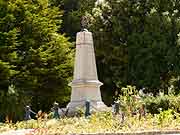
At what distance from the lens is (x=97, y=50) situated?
35.8 meters

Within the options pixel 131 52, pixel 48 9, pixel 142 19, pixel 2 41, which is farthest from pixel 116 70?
pixel 2 41

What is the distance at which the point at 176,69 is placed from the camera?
32.4 metres

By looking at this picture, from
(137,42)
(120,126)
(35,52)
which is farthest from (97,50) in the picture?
(120,126)

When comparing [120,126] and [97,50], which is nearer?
[120,126]

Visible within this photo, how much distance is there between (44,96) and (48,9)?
6.34 meters

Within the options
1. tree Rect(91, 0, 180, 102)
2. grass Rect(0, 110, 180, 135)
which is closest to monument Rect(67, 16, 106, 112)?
grass Rect(0, 110, 180, 135)

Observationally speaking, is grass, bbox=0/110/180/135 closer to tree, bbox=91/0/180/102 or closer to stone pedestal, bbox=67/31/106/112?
stone pedestal, bbox=67/31/106/112

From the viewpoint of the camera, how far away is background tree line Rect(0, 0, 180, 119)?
29969mm

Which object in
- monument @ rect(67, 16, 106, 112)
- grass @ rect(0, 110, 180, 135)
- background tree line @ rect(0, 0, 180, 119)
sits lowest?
grass @ rect(0, 110, 180, 135)

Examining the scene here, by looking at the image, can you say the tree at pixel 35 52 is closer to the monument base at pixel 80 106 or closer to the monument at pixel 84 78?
the monument at pixel 84 78

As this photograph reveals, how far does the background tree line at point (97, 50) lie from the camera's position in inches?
1180

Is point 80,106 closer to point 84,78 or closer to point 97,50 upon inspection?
point 84,78

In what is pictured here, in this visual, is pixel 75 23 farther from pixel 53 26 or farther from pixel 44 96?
pixel 44 96

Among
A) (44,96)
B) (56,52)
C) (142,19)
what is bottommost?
(44,96)
